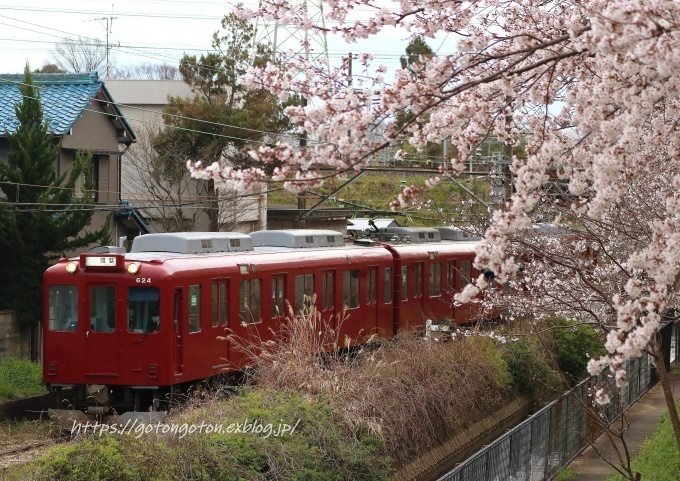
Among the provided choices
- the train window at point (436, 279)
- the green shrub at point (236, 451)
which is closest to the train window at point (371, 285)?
the train window at point (436, 279)

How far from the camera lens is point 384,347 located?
15.1 meters

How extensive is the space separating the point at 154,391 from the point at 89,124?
11.4 meters

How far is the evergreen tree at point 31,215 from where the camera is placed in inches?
760

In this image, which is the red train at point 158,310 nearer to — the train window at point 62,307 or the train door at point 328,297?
the train window at point 62,307

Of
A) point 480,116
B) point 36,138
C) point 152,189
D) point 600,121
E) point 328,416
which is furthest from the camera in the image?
point 152,189

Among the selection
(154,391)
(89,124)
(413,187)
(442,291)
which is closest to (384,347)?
(154,391)

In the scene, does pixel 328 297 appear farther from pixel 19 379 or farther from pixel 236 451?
pixel 236 451

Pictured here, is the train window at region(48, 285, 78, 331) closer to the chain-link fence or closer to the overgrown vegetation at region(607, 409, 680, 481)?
the chain-link fence

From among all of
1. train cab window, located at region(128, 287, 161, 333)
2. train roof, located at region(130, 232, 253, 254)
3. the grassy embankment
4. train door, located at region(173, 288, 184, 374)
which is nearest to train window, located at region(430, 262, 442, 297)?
train roof, located at region(130, 232, 253, 254)

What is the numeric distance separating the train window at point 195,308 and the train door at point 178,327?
24 cm

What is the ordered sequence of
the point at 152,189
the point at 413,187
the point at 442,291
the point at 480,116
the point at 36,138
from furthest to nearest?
the point at 152,189 → the point at 442,291 → the point at 36,138 → the point at 480,116 → the point at 413,187

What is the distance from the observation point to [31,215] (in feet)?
63.8

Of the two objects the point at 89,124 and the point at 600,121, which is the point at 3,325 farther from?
the point at 600,121

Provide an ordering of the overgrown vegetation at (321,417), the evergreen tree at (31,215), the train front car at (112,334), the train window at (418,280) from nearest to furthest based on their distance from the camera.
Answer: the overgrown vegetation at (321,417) → the train front car at (112,334) → the evergreen tree at (31,215) → the train window at (418,280)
